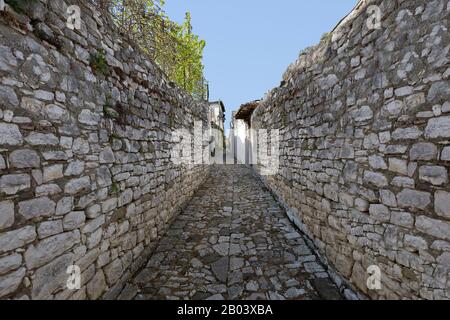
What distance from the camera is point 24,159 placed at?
168 centimetres

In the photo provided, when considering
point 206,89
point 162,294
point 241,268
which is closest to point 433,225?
point 241,268

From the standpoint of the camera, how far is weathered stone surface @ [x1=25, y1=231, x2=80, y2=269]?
170 cm

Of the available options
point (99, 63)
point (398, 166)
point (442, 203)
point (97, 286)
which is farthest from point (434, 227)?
point (99, 63)

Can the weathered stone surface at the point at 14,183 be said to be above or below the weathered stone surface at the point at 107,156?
below

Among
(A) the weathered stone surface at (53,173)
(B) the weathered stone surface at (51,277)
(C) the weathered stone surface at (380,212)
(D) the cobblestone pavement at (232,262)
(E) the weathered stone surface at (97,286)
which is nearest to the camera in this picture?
(B) the weathered stone surface at (51,277)

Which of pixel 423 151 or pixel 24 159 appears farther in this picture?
pixel 423 151

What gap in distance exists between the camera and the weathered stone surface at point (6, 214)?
1522 mm

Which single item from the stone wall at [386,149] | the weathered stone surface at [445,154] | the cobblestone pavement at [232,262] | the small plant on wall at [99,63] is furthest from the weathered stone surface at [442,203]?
the small plant on wall at [99,63]

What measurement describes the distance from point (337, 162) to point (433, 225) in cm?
133

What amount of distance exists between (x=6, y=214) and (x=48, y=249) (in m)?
0.48

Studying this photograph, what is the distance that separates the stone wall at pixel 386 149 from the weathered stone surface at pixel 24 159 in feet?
11.0

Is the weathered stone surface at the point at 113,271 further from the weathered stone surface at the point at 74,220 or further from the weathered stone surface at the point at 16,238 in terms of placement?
the weathered stone surface at the point at 16,238

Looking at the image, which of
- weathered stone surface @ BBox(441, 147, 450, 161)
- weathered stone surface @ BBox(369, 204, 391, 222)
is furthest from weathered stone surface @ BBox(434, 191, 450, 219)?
weathered stone surface @ BBox(369, 204, 391, 222)

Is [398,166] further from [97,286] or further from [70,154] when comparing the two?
[97,286]
